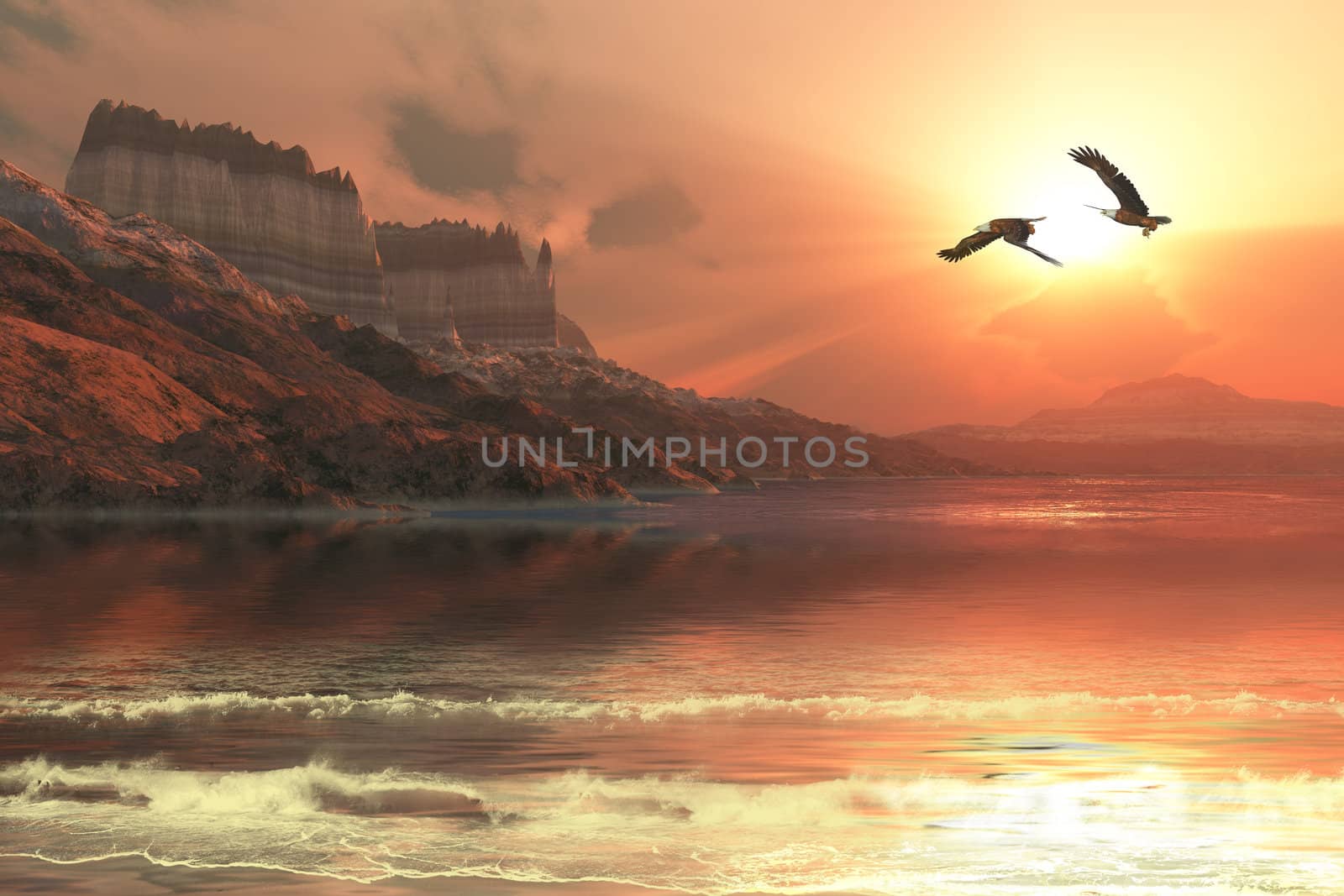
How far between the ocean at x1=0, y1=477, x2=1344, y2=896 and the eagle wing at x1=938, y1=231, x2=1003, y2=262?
907 cm

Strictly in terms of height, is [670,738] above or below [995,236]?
below

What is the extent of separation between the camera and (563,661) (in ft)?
100

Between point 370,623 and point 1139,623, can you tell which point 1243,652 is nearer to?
point 1139,623

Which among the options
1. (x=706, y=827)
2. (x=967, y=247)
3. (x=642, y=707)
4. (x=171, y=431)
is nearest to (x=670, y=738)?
(x=642, y=707)

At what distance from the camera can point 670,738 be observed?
2058 centimetres

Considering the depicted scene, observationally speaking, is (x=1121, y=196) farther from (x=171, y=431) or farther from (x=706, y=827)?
(x=171, y=431)

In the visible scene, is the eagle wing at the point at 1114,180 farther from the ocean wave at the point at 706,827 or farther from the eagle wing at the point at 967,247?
the ocean wave at the point at 706,827

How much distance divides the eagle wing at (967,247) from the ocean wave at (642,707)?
29.7ft

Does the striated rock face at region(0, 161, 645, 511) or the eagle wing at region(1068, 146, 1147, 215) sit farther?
the striated rock face at region(0, 161, 645, 511)

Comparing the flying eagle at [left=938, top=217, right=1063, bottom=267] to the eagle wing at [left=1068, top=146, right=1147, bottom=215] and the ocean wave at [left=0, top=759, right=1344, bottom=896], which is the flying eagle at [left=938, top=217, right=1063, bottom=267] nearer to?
the eagle wing at [left=1068, top=146, right=1147, bottom=215]

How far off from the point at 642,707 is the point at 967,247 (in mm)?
11476

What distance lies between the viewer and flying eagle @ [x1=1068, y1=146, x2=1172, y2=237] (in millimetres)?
21422

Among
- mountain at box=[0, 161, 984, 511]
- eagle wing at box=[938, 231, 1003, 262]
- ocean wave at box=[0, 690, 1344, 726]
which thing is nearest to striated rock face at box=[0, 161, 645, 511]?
mountain at box=[0, 161, 984, 511]

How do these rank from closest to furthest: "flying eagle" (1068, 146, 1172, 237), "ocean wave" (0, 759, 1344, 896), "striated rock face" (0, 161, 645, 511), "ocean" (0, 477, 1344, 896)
A: "ocean wave" (0, 759, 1344, 896)
"ocean" (0, 477, 1344, 896)
"flying eagle" (1068, 146, 1172, 237)
"striated rock face" (0, 161, 645, 511)
